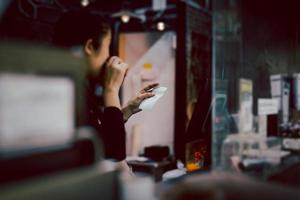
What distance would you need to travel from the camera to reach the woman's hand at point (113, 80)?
1950mm

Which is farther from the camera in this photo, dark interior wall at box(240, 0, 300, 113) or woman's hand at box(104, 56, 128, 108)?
dark interior wall at box(240, 0, 300, 113)

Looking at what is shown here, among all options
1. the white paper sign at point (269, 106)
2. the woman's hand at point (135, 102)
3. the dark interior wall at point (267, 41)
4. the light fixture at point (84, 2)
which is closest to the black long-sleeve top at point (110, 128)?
the woman's hand at point (135, 102)

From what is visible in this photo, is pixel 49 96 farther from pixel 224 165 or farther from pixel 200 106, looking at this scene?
pixel 200 106

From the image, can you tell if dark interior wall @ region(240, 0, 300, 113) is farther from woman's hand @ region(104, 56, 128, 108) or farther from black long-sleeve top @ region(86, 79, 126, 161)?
black long-sleeve top @ region(86, 79, 126, 161)

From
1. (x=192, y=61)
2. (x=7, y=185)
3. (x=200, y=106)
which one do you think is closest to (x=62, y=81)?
(x=7, y=185)

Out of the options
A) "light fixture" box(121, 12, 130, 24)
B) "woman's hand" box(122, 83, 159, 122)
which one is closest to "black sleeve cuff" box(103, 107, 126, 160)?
"woman's hand" box(122, 83, 159, 122)

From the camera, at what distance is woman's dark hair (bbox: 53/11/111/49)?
5.42 ft

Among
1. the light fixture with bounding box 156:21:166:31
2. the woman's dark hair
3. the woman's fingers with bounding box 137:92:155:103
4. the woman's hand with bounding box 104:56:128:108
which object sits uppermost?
the light fixture with bounding box 156:21:166:31

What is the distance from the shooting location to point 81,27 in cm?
179

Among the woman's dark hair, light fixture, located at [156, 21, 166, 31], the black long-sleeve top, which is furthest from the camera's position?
light fixture, located at [156, 21, 166, 31]

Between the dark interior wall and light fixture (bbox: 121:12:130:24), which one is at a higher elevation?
light fixture (bbox: 121:12:130:24)

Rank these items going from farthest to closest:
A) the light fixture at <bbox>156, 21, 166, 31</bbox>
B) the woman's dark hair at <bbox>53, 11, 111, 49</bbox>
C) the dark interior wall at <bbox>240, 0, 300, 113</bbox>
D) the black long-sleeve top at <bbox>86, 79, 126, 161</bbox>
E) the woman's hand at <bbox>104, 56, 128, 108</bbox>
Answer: the light fixture at <bbox>156, 21, 166, 31</bbox> → the dark interior wall at <bbox>240, 0, 300, 113</bbox> → the woman's hand at <bbox>104, 56, 128, 108</bbox> → the black long-sleeve top at <bbox>86, 79, 126, 161</bbox> → the woman's dark hair at <bbox>53, 11, 111, 49</bbox>

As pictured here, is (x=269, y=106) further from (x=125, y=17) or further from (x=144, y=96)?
(x=125, y=17)

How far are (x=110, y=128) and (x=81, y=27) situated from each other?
1.62 feet
